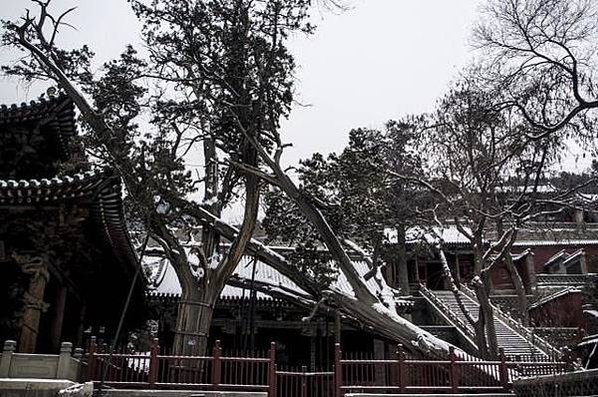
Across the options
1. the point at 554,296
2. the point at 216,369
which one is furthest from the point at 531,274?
the point at 216,369

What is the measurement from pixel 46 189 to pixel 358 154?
823 cm

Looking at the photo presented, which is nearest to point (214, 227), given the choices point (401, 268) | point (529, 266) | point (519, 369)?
point (519, 369)

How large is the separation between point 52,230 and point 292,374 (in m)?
5.33

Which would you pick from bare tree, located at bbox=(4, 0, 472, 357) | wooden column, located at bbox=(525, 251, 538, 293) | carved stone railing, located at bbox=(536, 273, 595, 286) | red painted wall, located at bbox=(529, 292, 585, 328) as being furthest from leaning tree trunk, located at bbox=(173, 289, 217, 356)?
carved stone railing, located at bbox=(536, 273, 595, 286)

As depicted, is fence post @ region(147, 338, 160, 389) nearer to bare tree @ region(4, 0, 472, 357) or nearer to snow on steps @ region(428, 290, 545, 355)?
bare tree @ region(4, 0, 472, 357)

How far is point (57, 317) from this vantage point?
10.9 m

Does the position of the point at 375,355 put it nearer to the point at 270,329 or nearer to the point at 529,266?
the point at 270,329

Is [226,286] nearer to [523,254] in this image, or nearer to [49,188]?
[49,188]

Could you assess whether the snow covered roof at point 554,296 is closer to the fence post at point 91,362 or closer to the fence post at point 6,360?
the fence post at point 91,362

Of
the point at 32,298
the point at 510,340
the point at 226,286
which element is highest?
the point at 226,286

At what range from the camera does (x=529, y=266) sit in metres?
28.3

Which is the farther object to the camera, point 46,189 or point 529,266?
point 529,266

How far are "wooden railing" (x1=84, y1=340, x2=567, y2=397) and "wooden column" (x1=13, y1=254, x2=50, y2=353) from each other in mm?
1442

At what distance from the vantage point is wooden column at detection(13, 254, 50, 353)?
8469mm
